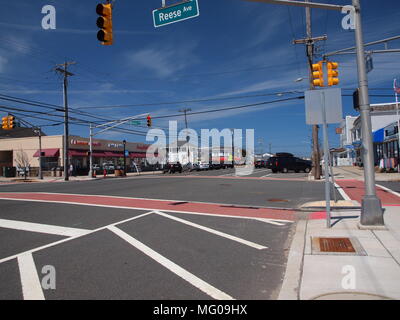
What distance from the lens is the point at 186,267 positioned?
4.83 m

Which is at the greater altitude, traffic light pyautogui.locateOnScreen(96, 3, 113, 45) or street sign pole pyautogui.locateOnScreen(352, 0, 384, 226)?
traffic light pyautogui.locateOnScreen(96, 3, 113, 45)

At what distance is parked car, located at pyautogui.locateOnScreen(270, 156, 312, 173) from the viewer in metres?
34.5

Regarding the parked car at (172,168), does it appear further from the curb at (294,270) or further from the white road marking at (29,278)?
the white road marking at (29,278)

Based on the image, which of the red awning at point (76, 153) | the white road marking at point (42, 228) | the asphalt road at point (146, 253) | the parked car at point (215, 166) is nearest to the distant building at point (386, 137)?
the asphalt road at point (146, 253)

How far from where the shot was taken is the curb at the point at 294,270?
3719mm

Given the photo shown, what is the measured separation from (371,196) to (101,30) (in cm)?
835

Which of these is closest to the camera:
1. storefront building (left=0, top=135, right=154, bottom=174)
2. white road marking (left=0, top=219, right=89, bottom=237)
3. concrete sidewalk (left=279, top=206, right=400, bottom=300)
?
Result: concrete sidewalk (left=279, top=206, right=400, bottom=300)

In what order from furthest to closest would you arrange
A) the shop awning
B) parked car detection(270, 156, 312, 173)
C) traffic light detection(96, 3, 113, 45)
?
the shop awning
parked car detection(270, 156, 312, 173)
traffic light detection(96, 3, 113, 45)

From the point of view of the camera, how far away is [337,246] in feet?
18.5

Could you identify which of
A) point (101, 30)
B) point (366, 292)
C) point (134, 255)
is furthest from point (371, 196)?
point (101, 30)

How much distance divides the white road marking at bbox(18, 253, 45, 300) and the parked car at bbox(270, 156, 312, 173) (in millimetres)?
31630

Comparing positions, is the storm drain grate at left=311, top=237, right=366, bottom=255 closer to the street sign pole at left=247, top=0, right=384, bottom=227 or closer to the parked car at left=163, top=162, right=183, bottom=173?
the street sign pole at left=247, top=0, right=384, bottom=227

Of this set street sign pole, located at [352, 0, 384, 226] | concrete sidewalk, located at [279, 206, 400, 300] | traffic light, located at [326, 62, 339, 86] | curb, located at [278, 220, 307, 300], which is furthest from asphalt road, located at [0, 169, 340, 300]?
traffic light, located at [326, 62, 339, 86]

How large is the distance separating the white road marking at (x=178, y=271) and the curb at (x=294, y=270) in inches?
28.0
